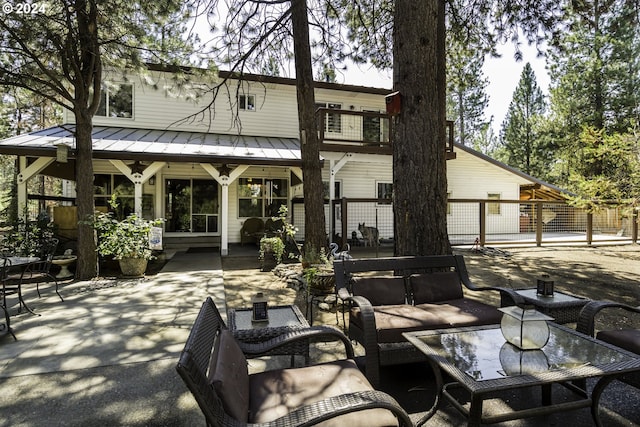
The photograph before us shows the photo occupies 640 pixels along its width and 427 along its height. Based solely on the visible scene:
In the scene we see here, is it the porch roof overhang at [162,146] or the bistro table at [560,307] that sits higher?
the porch roof overhang at [162,146]

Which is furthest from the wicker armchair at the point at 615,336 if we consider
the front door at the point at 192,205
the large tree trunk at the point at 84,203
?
the front door at the point at 192,205

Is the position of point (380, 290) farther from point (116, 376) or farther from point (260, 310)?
point (116, 376)

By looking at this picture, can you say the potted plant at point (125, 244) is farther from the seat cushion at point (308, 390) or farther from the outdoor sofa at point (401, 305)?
the seat cushion at point (308, 390)

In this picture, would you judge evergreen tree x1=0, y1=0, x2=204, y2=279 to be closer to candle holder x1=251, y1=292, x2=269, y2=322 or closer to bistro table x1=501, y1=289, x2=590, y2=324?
candle holder x1=251, y1=292, x2=269, y2=322

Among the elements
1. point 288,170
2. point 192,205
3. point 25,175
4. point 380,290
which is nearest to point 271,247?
point 380,290

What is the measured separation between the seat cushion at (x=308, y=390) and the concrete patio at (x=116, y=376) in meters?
0.75

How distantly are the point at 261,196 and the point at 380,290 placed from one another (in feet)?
32.0

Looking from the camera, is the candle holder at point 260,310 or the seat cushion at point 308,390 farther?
the candle holder at point 260,310

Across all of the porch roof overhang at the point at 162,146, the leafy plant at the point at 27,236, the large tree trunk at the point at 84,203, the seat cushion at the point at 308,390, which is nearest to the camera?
the seat cushion at the point at 308,390

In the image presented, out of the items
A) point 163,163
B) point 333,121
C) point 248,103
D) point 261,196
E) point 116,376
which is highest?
point 248,103

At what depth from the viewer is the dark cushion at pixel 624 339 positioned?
7.91 feet

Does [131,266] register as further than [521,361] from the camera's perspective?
Yes

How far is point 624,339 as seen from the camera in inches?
98.1

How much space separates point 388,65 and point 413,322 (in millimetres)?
7907
